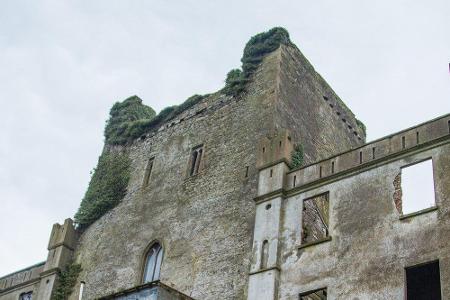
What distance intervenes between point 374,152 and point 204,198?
6994 mm

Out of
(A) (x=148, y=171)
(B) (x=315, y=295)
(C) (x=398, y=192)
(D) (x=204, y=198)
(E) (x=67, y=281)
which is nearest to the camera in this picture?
(C) (x=398, y=192)

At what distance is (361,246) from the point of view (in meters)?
20.2

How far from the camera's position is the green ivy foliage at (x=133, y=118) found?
103 feet

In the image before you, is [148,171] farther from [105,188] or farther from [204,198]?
[204,198]

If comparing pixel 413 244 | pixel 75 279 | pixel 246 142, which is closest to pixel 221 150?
pixel 246 142

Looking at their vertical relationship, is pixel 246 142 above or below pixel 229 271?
above

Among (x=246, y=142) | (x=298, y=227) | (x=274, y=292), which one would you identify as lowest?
(x=274, y=292)

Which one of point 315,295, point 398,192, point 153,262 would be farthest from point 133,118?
point 398,192

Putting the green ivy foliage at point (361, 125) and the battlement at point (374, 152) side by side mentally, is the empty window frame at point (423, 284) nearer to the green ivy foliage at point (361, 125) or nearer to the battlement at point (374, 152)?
the battlement at point (374, 152)

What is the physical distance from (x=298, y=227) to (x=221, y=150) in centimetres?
635

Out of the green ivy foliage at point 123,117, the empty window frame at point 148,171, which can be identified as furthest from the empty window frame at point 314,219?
the green ivy foliage at point 123,117

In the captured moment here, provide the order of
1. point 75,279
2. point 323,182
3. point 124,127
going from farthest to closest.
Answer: point 124,127
point 75,279
point 323,182

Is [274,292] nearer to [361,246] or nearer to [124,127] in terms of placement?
[361,246]

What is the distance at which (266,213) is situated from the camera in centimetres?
2319
